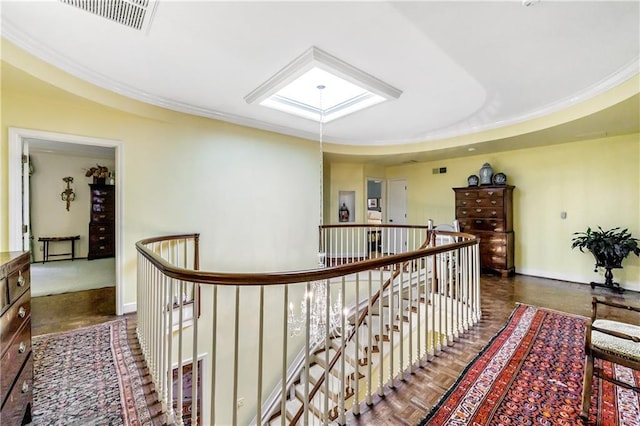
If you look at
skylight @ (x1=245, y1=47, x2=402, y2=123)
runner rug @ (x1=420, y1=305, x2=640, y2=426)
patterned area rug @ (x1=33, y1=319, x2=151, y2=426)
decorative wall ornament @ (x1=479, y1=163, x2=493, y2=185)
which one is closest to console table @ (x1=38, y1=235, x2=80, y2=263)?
patterned area rug @ (x1=33, y1=319, x2=151, y2=426)

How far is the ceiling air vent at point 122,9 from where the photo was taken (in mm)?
2008

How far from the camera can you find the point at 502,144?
5047 millimetres

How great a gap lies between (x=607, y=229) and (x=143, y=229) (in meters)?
7.41

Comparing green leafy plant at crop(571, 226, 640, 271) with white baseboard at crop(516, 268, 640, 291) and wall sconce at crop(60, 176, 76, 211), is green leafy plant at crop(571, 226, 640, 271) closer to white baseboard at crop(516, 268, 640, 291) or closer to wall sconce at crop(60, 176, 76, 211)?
white baseboard at crop(516, 268, 640, 291)

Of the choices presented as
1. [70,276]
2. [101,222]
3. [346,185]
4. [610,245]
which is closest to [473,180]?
[610,245]

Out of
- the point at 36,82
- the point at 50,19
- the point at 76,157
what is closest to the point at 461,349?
the point at 50,19

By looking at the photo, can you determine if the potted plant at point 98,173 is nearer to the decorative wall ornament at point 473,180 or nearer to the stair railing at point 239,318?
the stair railing at point 239,318

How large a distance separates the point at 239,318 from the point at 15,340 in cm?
210

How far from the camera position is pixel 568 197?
4.97 metres

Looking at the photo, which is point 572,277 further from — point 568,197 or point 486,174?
point 486,174

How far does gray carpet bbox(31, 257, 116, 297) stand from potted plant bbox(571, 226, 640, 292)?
8.09 metres

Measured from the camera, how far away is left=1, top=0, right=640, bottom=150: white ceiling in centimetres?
209

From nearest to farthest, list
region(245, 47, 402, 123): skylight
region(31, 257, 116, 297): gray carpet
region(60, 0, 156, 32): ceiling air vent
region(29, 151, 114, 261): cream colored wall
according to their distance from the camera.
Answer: region(60, 0, 156, 32): ceiling air vent < region(245, 47, 402, 123): skylight < region(31, 257, 116, 297): gray carpet < region(29, 151, 114, 261): cream colored wall

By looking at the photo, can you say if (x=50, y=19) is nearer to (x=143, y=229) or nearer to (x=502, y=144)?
(x=143, y=229)
